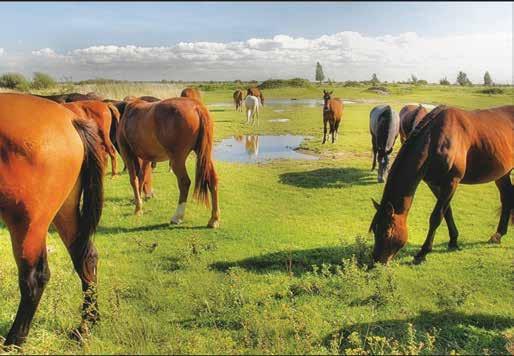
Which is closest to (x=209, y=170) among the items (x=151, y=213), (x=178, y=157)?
(x=178, y=157)

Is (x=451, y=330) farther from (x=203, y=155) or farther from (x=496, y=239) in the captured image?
(x=203, y=155)

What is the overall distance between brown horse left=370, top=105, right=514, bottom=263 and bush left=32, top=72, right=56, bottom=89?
86.7 ft

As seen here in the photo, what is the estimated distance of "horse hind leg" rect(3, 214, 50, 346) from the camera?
9.76 feet

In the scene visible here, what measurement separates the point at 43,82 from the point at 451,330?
2848 cm

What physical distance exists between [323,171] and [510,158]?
5212mm

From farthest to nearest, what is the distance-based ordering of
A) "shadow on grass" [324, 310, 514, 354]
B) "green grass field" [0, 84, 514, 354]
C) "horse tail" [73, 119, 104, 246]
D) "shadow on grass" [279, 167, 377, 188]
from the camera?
"shadow on grass" [279, 167, 377, 188], "horse tail" [73, 119, 104, 246], "shadow on grass" [324, 310, 514, 354], "green grass field" [0, 84, 514, 354]

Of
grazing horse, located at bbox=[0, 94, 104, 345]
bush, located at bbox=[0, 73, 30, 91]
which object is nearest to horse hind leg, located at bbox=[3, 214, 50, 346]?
grazing horse, located at bbox=[0, 94, 104, 345]

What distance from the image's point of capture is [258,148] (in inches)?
588

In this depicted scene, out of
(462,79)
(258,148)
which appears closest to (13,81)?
(258,148)

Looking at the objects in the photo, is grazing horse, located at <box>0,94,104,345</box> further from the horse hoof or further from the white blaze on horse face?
the horse hoof

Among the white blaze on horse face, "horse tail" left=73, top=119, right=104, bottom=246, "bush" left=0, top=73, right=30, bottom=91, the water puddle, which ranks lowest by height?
the white blaze on horse face

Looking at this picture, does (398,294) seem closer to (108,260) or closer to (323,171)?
(108,260)

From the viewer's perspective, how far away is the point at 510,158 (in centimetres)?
580

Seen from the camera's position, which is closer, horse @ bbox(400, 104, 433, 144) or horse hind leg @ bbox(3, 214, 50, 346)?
horse hind leg @ bbox(3, 214, 50, 346)
